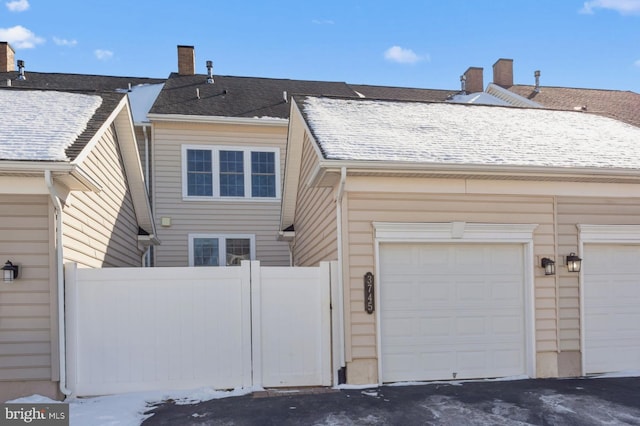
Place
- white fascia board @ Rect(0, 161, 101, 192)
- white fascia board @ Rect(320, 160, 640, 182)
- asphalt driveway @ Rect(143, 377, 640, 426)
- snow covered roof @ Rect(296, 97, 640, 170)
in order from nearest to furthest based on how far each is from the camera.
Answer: asphalt driveway @ Rect(143, 377, 640, 426) < white fascia board @ Rect(0, 161, 101, 192) < white fascia board @ Rect(320, 160, 640, 182) < snow covered roof @ Rect(296, 97, 640, 170)

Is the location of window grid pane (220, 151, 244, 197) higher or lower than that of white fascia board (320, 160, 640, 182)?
higher

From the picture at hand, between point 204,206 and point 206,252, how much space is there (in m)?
1.26

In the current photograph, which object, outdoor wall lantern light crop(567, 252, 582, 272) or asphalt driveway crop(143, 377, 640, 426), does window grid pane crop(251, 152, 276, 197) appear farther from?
outdoor wall lantern light crop(567, 252, 582, 272)

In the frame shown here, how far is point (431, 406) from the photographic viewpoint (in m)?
5.48

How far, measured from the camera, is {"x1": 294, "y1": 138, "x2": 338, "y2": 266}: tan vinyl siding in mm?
6953

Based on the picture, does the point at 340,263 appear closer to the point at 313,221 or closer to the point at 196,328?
the point at 196,328

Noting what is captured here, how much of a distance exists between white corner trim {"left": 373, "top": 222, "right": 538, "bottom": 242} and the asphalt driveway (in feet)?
6.61

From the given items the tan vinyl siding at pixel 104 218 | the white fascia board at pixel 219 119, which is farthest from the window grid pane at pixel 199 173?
the tan vinyl siding at pixel 104 218

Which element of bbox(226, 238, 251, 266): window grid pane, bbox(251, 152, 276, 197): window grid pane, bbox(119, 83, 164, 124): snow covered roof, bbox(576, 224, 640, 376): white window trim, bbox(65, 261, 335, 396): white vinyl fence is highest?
bbox(119, 83, 164, 124): snow covered roof

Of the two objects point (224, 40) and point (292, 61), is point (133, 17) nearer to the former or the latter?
point (224, 40)

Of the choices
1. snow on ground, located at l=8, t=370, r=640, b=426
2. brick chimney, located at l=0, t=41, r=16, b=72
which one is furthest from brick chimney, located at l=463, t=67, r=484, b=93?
brick chimney, located at l=0, t=41, r=16, b=72

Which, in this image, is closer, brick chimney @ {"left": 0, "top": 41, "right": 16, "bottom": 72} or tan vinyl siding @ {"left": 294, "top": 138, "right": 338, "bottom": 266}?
tan vinyl siding @ {"left": 294, "top": 138, "right": 338, "bottom": 266}

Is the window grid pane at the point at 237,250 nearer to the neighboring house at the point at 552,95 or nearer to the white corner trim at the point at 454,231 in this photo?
the white corner trim at the point at 454,231

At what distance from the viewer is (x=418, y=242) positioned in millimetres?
6645
